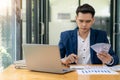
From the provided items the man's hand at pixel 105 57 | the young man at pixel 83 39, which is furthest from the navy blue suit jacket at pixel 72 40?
the man's hand at pixel 105 57

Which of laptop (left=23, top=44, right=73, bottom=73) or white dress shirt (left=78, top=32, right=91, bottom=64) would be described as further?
white dress shirt (left=78, top=32, right=91, bottom=64)

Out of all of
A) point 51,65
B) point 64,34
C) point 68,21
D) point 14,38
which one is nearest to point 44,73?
point 51,65

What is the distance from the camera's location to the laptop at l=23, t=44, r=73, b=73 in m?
2.13

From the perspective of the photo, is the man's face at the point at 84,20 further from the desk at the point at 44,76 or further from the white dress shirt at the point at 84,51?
the desk at the point at 44,76

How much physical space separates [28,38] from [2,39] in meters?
1.38

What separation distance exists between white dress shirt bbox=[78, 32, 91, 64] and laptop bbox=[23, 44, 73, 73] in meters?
0.67

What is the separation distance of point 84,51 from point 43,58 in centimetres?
87

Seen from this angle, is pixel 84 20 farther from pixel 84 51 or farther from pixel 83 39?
pixel 84 51

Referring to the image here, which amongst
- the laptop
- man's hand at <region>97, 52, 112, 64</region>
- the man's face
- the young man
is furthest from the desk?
the man's face

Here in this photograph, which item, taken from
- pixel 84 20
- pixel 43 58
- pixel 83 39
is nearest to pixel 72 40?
pixel 83 39

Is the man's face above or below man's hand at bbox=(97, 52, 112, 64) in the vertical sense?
above

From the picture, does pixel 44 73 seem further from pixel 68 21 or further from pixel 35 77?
pixel 68 21

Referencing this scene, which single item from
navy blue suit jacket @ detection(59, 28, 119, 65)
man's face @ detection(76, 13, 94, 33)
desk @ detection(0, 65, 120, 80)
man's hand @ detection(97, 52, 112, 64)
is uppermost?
man's face @ detection(76, 13, 94, 33)

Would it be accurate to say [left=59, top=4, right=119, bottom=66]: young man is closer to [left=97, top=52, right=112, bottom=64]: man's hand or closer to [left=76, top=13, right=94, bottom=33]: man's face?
[left=76, top=13, right=94, bottom=33]: man's face
